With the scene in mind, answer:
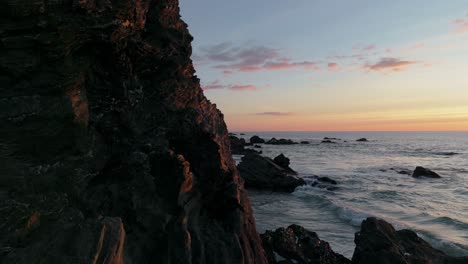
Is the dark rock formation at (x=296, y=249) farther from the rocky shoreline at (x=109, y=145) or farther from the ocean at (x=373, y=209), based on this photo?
the rocky shoreline at (x=109, y=145)

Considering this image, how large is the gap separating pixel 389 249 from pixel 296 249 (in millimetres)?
2980

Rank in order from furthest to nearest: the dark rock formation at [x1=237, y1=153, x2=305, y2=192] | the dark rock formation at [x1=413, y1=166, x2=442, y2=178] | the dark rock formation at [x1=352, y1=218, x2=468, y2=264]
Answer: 1. the dark rock formation at [x1=413, y1=166, x2=442, y2=178]
2. the dark rock formation at [x1=237, y1=153, x2=305, y2=192]
3. the dark rock formation at [x1=352, y1=218, x2=468, y2=264]

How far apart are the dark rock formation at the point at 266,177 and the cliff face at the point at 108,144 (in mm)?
22744

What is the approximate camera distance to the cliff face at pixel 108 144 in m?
6.19

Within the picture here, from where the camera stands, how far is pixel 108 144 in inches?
313

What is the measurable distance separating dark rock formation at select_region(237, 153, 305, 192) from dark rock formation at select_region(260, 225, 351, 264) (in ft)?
61.3

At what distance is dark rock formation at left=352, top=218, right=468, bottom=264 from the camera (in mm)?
11977

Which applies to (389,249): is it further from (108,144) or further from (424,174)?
(424,174)

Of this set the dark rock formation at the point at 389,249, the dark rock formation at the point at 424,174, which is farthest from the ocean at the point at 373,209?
the dark rock formation at the point at 389,249

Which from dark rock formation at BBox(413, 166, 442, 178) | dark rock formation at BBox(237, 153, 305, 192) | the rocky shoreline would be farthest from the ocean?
the rocky shoreline

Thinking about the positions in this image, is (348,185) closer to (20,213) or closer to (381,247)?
(381,247)

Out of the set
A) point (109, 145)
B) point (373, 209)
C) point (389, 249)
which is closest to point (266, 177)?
point (373, 209)

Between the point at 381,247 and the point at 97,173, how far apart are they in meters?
9.42

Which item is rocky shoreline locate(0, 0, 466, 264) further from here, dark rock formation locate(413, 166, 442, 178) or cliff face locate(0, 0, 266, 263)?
dark rock formation locate(413, 166, 442, 178)
